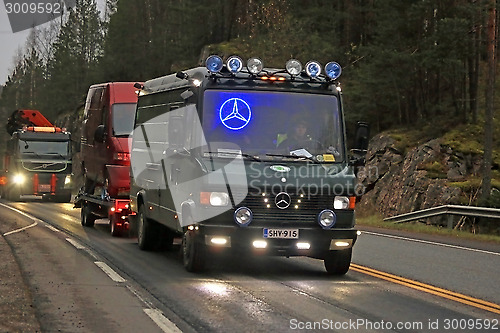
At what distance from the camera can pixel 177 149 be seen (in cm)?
1234

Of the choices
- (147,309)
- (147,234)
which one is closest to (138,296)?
(147,309)

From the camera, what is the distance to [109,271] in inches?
466

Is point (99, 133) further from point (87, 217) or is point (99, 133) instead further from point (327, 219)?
point (327, 219)

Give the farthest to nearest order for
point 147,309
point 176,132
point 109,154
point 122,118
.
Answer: point 122,118 < point 109,154 < point 176,132 < point 147,309

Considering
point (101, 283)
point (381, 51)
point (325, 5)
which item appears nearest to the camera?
point (101, 283)

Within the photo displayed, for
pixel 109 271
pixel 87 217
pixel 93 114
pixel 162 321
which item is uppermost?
pixel 93 114

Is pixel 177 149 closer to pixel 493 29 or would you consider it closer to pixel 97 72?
pixel 493 29

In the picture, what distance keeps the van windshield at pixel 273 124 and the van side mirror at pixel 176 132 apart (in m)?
0.61

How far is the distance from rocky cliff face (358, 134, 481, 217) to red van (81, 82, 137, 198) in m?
12.5

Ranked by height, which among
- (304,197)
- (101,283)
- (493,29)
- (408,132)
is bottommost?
(101,283)

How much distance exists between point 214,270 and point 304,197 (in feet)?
6.10

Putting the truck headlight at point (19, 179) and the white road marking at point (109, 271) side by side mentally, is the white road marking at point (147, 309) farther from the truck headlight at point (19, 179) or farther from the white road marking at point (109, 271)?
the truck headlight at point (19, 179)

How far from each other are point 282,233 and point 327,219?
681 mm

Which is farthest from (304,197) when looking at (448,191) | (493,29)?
(493,29)
